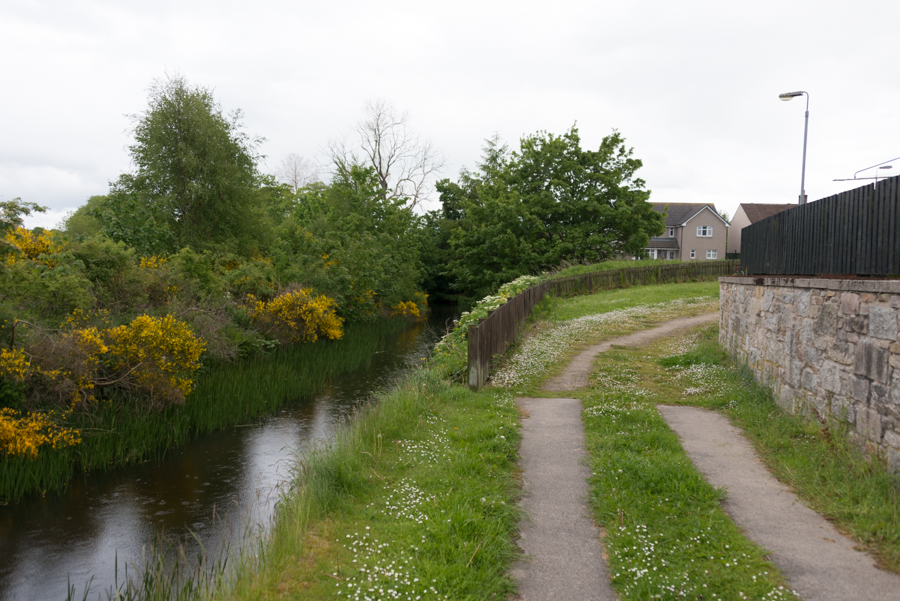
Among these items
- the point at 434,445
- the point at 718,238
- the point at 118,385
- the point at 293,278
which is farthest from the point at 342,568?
the point at 718,238

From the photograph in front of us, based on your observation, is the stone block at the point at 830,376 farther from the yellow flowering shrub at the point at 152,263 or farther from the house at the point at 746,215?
the house at the point at 746,215

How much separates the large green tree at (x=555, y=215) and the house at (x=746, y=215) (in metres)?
24.0

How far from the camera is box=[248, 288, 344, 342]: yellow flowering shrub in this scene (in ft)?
64.3

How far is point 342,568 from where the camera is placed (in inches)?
164

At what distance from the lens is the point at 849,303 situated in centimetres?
584

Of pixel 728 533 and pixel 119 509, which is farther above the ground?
pixel 728 533

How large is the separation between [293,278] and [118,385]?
13.4 metres

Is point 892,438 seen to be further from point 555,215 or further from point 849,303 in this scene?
point 555,215

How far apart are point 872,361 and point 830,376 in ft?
3.00

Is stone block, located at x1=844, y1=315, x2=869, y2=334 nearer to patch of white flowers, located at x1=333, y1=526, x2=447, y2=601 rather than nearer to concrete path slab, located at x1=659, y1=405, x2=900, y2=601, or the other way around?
concrete path slab, located at x1=659, y1=405, x2=900, y2=601

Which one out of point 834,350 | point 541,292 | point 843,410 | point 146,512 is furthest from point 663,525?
point 541,292

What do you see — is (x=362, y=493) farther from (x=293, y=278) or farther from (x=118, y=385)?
(x=293, y=278)

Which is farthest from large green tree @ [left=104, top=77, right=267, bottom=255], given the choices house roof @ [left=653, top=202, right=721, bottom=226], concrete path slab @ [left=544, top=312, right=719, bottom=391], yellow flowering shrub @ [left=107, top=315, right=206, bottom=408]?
house roof @ [left=653, top=202, right=721, bottom=226]

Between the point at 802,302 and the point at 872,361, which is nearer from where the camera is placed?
the point at 872,361
